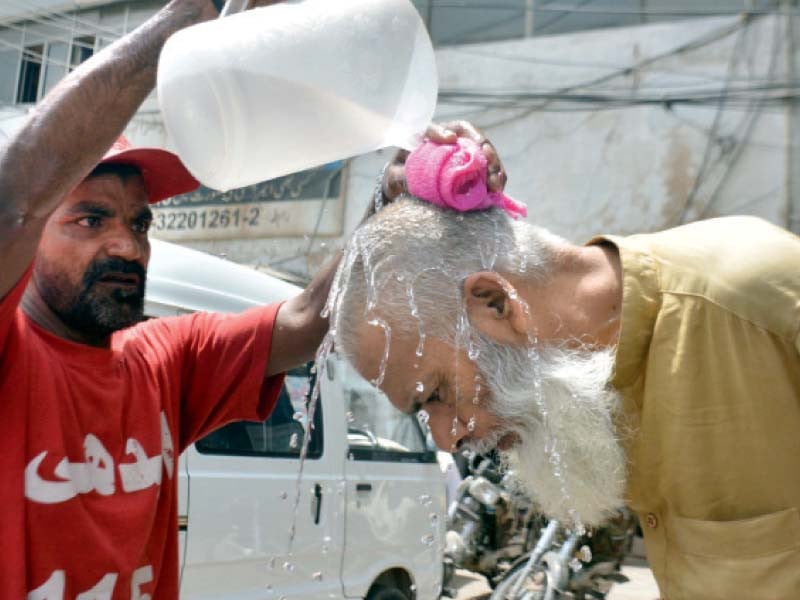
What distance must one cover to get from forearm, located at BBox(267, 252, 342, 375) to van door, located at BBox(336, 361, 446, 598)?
103 inches

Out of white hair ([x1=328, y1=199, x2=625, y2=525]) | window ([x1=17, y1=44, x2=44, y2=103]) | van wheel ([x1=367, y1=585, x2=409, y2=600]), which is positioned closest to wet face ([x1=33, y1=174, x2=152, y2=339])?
white hair ([x1=328, y1=199, x2=625, y2=525])

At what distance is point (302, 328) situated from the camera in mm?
2459

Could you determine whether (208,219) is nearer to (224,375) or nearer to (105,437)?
(224,375)

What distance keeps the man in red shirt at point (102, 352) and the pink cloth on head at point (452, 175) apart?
1.5 inches

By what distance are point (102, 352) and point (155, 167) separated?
492 mm

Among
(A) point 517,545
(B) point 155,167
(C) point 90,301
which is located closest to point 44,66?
(A) point 517,545

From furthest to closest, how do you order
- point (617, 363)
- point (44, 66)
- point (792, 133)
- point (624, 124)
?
point (44, 66)
point (624, 124)
point (792, 133)
point (617, 363)

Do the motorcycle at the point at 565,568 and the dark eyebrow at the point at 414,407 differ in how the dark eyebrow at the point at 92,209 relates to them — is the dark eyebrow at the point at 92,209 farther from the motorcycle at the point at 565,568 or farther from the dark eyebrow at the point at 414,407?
the motorcycle at the point at 565,568

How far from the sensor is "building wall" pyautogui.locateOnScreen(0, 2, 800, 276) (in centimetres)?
1045

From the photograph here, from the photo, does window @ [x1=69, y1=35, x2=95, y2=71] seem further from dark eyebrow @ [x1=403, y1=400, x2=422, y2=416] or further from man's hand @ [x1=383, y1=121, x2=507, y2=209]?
dark eyebrow @ [x1=403, y1=400, x2=422, y2=416]

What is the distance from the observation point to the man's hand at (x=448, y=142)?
6.16 ft

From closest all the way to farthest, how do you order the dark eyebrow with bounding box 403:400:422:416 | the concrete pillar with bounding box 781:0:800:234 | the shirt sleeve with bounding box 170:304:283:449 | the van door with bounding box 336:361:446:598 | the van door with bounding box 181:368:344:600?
the dark eyebrow with bounding box 403:400:422:416 < the shirt sleeve with bounding box 170:304:283:449 < the van door with bounding box 181:368:344:600 < the van door with bounding box 336:361:446:598 < the concrete pillar with bounding box 781:0:800:234

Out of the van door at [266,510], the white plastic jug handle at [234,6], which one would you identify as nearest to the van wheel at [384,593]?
the van door at [266,510]

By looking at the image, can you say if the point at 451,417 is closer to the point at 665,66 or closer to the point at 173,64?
the point at 173,64
